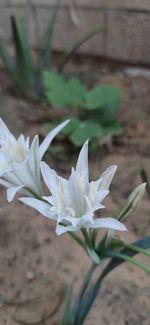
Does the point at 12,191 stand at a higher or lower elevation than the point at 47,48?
higher

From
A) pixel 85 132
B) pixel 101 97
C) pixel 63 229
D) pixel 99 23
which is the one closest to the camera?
pixel 63 229

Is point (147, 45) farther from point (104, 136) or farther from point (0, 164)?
point (0, 164)

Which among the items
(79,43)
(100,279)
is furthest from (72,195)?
(79,43)

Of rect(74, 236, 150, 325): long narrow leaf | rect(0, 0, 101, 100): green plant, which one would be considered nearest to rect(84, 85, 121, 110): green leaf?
rect(0, 0, 101, 100): green plant

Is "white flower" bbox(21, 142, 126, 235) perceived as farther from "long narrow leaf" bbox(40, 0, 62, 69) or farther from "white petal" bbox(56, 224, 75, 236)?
"long narrow leaf" bbox(40, 0, 62, 69)

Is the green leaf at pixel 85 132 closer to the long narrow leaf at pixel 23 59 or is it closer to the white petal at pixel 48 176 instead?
the long narrow leaf at pixel 23 59

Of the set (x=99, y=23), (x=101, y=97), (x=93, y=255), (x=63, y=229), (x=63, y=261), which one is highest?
(x=63, y=229)

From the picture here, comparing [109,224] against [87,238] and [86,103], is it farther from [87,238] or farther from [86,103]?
[86,103]

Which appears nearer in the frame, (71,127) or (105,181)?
(105,181)
